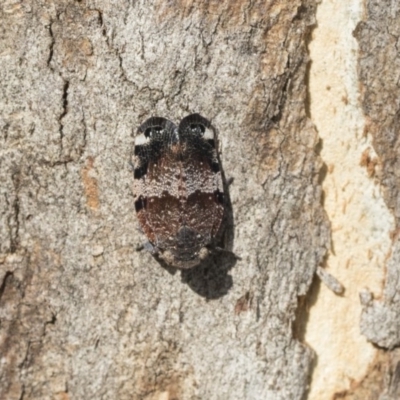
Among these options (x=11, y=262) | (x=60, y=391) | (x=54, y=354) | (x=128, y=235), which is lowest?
(x=60, y=391)

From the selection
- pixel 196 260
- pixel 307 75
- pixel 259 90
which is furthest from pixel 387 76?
pixel 196 260

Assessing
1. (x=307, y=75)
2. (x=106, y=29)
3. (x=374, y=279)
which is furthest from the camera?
(x=374, y=279)

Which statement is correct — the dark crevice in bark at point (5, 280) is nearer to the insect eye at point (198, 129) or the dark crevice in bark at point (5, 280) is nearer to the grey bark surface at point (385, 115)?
the insect eye at point (198, 129)

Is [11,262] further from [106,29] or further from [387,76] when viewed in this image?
[387,76]

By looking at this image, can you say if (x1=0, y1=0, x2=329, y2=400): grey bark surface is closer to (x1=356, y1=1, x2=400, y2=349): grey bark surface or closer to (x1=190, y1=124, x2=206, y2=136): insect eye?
(x1=190, y1=124, x2=206, y2=136): insect eye

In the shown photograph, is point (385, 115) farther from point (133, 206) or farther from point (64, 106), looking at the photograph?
point (64, 106)

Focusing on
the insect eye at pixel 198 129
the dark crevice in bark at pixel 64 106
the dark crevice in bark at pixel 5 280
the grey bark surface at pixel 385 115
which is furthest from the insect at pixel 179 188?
the grey bark surface at pixel 385 115

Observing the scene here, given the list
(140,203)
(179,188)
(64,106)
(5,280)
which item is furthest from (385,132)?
(5,280)
